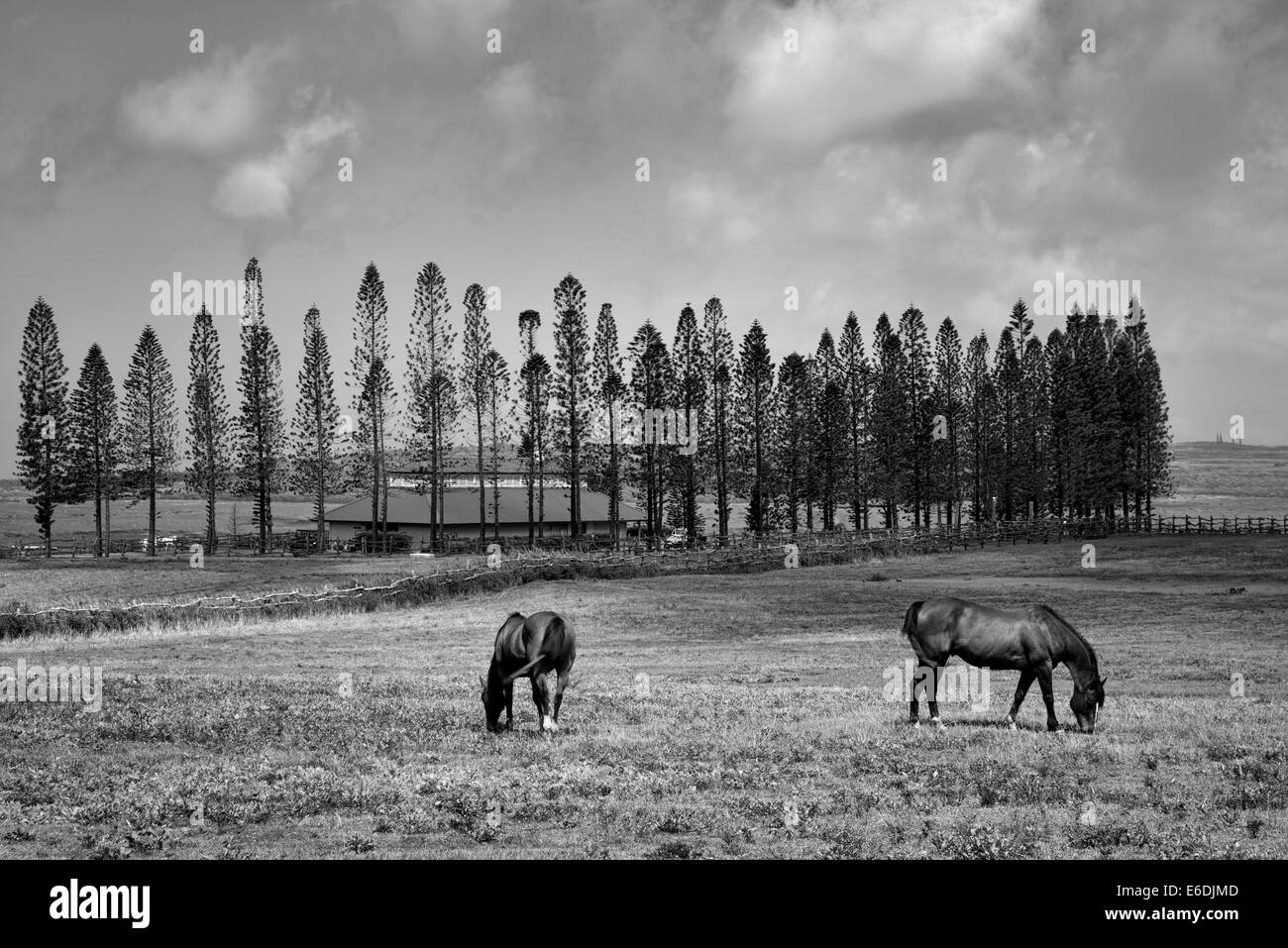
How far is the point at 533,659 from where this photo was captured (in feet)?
56.3

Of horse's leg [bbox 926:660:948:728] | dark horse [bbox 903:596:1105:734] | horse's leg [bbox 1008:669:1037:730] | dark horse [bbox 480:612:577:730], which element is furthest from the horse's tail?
dark horse [bbox 480:612:577:730]

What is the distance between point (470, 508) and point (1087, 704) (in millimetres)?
97059

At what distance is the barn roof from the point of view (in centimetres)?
10812

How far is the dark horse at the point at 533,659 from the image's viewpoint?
1723cm

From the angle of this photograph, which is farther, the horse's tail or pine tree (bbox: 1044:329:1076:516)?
pine tree (bbox: 1044:329:1076:516)

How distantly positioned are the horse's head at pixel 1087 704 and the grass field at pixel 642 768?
1.34 ft

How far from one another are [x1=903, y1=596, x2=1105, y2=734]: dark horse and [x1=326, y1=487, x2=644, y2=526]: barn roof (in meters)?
91.0

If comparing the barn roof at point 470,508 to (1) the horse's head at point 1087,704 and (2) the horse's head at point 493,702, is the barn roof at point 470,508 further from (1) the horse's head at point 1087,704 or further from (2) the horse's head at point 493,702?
(1) the horse's head at point 1087,704

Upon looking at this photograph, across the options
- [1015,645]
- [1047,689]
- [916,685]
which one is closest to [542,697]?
[916,685]

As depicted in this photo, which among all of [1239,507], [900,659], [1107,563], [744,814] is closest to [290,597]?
[900,659]

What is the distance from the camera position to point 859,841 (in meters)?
10.9

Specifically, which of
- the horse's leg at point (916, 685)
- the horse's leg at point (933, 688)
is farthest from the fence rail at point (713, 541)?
the horse's leg at point (933, 688)

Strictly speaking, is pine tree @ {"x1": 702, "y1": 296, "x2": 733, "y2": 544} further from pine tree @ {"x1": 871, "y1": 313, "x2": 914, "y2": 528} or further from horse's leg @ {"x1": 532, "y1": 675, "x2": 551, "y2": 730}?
horse's leg @ {"x1": 532, "y1": 675, "x2": 551, "y2": 730}

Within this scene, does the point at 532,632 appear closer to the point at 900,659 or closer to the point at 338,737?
the point at 338,737
